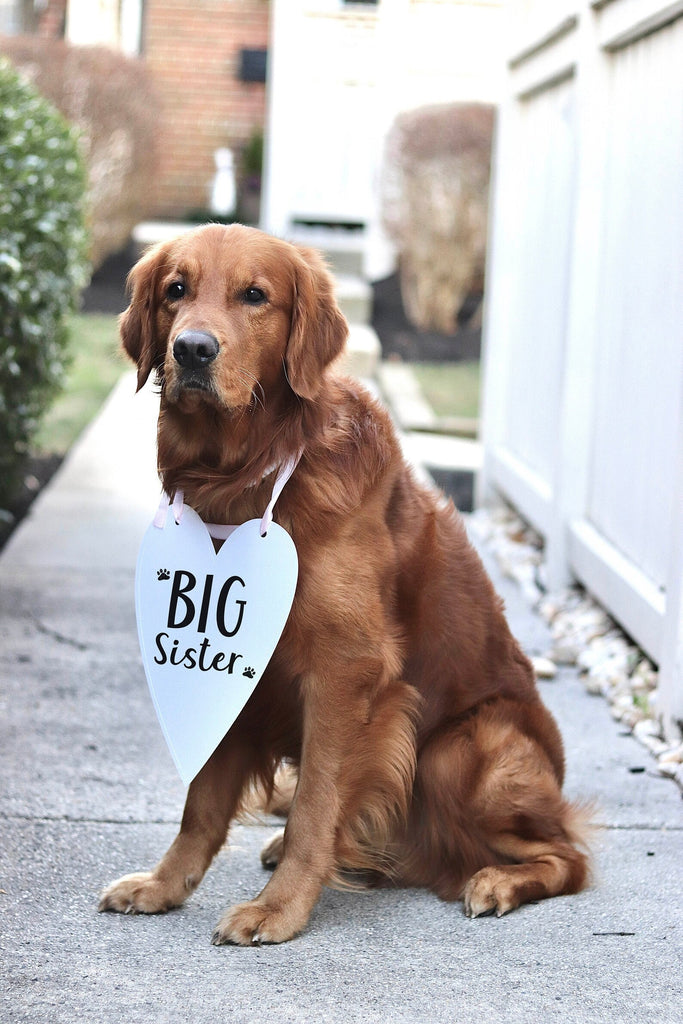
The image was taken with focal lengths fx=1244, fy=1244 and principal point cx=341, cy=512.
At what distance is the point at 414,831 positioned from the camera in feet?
9.45

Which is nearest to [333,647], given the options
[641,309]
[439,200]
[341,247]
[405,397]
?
[641,309]

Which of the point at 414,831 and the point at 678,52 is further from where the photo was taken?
the point at 678,52

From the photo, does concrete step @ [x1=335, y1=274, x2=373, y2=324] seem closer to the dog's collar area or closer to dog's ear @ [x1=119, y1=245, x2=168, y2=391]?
dog's ear @ [x1=119, y1=245, x2=168, y2=391]

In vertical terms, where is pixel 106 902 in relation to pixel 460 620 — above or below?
below

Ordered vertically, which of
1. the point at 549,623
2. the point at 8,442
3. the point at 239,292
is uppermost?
the point at 239,292

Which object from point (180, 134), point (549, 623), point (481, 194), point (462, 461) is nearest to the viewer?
point (549, 623)

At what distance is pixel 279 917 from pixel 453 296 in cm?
995

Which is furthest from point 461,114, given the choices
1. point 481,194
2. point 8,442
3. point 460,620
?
point 460,620

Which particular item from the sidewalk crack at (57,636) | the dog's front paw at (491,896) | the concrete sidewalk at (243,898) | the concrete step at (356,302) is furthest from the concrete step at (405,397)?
the dog's front paw at (491,896)

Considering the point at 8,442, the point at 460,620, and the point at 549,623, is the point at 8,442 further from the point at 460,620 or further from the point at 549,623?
the point at 460,620

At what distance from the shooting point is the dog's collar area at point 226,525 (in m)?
2.63

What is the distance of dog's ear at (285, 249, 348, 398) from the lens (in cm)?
265

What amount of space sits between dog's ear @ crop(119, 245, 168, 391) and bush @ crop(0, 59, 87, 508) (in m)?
1.94

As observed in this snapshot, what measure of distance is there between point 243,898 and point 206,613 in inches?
26.0
